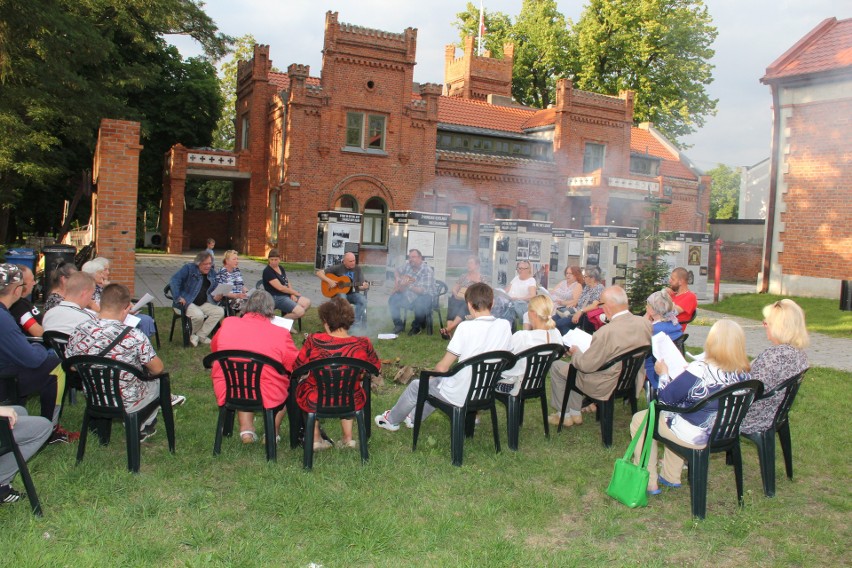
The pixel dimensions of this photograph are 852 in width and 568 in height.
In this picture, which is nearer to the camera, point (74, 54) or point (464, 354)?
point (464, 354)

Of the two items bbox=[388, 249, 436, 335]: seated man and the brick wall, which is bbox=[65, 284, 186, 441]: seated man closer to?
bbox=[388, 249, 436, 335]: seated man

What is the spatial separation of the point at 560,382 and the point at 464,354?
4.58ft

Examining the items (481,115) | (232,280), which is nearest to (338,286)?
(232,280)

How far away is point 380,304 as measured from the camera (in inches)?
603

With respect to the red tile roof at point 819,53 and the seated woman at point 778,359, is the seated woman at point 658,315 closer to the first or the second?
the seated woman at point 778,359

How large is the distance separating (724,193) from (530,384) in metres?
75.3

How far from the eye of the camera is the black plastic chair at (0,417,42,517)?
377 centimetres

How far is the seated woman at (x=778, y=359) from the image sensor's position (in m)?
4.77

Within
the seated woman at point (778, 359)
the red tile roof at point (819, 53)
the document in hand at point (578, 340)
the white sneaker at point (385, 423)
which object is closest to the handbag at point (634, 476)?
the seated woman at point (778, 359)

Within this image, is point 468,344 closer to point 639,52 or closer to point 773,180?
point 773,180

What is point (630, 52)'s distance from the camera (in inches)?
1490

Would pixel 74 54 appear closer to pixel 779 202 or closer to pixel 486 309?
pixel 486 309

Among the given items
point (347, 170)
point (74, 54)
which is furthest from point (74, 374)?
point (347, 170)

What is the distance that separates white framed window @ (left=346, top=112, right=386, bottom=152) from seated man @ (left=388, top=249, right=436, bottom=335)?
17.4m
